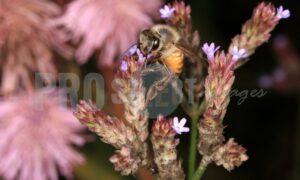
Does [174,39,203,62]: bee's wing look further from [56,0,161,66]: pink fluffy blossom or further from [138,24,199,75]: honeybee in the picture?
[56,0,161,66]: pink fluffy blossom

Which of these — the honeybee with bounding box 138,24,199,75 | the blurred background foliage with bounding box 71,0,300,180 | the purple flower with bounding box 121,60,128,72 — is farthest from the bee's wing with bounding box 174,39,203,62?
the blurred background foliage with bounding box 71,0,300,180

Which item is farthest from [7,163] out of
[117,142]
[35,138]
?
[117,142]

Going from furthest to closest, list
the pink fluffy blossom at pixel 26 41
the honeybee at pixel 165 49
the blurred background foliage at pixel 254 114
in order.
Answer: the blurred background foliage at pixel 254 114 < the pink fluffy blossom at pixel 26 41 < the honeybee at pixel 165 49

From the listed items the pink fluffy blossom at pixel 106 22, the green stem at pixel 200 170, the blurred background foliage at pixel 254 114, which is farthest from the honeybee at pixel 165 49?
the blurred background foliage at pixel 254 114

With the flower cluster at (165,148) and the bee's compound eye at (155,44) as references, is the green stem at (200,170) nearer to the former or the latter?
the flower cluster at (165,148)

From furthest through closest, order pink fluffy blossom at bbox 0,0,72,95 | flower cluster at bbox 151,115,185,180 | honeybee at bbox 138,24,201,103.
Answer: pink fluffy blossom at bbox 0,0,72,95 < honeybee at bbox 138,24,201,103 < flower cluster at bbox 151,115,185,180

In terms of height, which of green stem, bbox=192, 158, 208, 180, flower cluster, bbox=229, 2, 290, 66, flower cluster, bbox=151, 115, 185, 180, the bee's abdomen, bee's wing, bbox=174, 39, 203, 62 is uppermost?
flower cluster, bbox=229, 2, 290, 66
